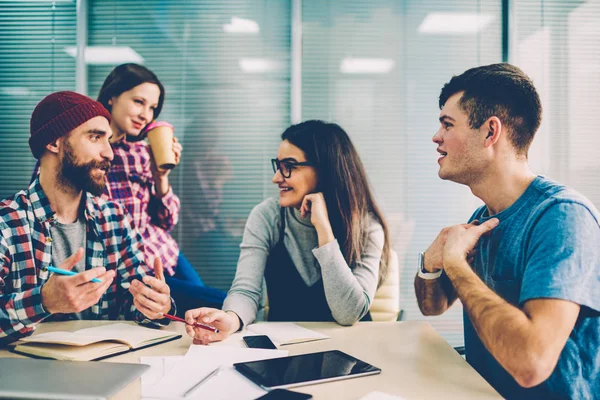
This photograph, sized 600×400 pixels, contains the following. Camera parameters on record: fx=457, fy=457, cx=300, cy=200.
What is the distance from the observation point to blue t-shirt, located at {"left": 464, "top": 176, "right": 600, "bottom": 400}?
1.03 m

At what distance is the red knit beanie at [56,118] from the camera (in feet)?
5.88

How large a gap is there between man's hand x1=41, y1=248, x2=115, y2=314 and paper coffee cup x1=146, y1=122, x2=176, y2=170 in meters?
0.98

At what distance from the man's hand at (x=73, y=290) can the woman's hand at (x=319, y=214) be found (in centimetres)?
76

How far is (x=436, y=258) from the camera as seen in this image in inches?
57.7

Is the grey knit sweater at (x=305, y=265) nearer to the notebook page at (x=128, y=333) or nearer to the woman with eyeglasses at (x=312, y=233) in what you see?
the woman with eyeglasses at (x=312, y=233)

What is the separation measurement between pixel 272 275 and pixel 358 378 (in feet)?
2.90

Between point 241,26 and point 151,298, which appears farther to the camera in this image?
point 241,26

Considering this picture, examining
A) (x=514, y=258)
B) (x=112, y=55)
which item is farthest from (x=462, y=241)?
(x=112, y=55)

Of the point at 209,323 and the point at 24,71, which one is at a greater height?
the point at 24,71

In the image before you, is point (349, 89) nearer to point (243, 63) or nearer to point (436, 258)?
point (243, 63)

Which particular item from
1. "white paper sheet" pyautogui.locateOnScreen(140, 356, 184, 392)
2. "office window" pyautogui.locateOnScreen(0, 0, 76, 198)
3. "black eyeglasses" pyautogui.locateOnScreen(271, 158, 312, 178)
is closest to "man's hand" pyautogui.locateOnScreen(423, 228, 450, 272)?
"black eyeglasses" pyautogui.locateOnScreen(271, 158, 312, 178)

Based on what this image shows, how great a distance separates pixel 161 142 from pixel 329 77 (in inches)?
50.6

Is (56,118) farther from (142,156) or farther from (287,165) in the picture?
(287,165)

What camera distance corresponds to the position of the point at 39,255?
158 cm
